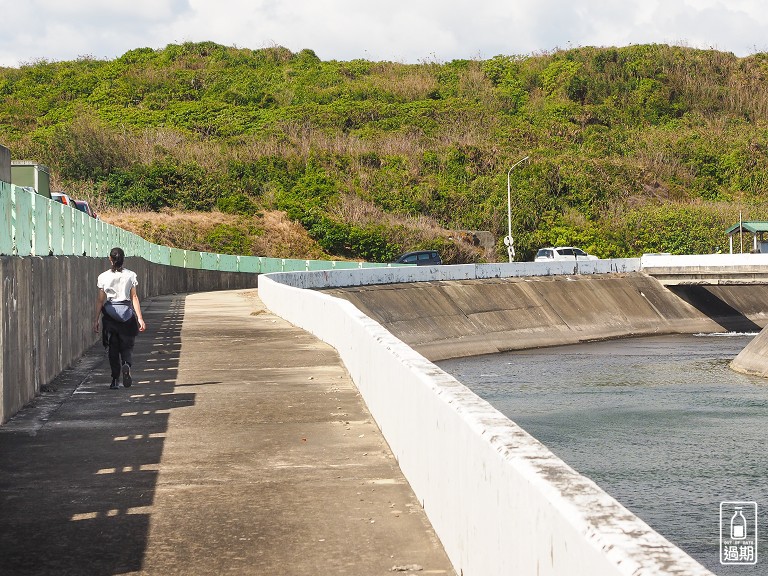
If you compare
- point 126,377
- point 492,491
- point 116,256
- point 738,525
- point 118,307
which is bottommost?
point 738,525

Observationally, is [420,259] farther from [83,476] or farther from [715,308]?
[83,476]

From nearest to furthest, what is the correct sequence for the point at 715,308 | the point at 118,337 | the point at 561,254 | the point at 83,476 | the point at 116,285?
1. the point at 83,476
2. the point at 116,285
3. the point at 118,337
4. the point at 715,308
5. the point at 561,254

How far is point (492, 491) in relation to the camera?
18.9ft

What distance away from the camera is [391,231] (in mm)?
83875

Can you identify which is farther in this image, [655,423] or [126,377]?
[655,423]

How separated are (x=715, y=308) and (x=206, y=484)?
60.1 meters

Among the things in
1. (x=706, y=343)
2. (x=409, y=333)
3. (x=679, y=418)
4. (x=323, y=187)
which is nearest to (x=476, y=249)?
(x=323, y=187)

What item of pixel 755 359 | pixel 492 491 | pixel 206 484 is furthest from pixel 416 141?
pixel 492 491

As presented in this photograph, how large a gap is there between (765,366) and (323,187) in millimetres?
58420

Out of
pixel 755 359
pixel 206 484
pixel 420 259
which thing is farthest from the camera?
pixel 420 259

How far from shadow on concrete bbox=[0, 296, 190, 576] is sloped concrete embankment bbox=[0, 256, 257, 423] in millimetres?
353

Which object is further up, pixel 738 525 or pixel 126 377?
pixel 126 377

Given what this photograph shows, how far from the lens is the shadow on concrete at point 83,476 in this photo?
7328 millimetres

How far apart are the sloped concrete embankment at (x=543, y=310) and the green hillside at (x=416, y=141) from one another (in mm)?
21974
